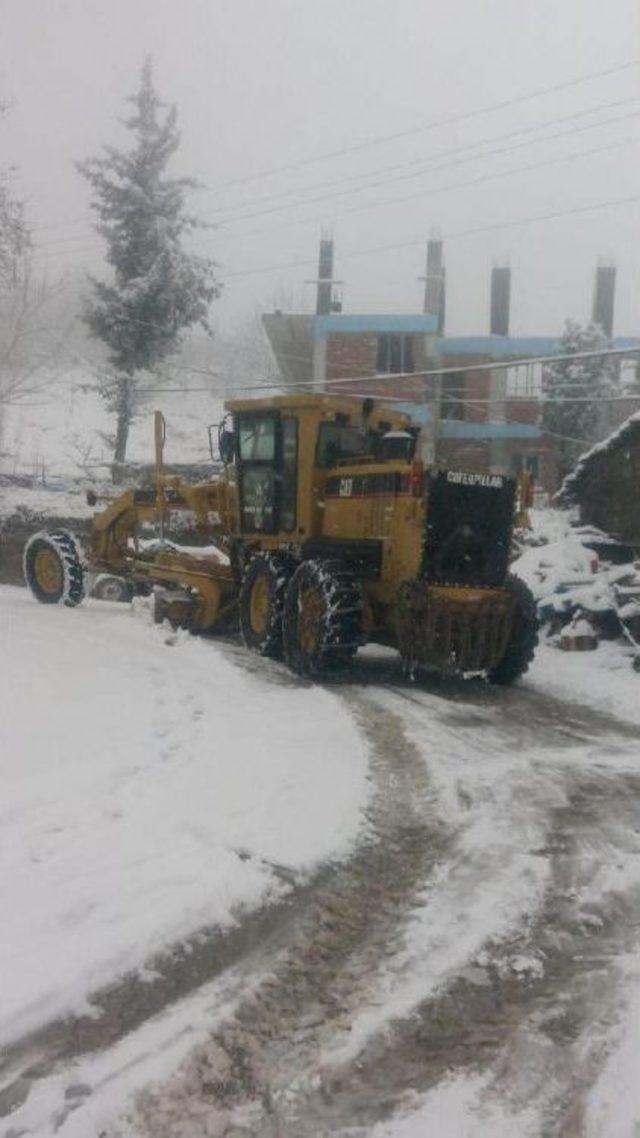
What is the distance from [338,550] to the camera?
11.5 meters

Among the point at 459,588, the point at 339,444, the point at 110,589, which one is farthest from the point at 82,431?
the point at 459,588

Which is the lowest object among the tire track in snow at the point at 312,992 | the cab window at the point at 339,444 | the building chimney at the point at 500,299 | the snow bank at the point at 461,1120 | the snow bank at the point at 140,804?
the tire track in snow at the point at 312,992

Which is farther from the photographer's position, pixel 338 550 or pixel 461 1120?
pixel 338 550

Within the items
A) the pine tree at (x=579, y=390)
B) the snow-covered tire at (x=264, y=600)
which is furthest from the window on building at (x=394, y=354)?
the snow-covered tire at (x=264, y=600)

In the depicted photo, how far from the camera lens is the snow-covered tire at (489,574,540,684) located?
10.8 m

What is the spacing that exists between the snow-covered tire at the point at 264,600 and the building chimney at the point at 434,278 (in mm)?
30164

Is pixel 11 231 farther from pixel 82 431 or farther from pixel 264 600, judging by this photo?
pixel 82 431

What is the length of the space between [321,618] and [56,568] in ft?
20.1

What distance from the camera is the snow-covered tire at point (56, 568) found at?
1479 cm

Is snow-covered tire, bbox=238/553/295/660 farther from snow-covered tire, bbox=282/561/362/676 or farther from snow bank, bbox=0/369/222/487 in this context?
snow bank, bbox=0/369/222/487

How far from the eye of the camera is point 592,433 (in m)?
36.0

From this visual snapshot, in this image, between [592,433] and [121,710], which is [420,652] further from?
[592,433]

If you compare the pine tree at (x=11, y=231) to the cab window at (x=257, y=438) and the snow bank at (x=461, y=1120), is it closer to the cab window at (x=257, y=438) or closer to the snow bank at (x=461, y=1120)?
the cab window at (x=257, y=438)

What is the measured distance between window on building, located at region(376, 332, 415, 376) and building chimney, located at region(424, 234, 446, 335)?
3.51 m
